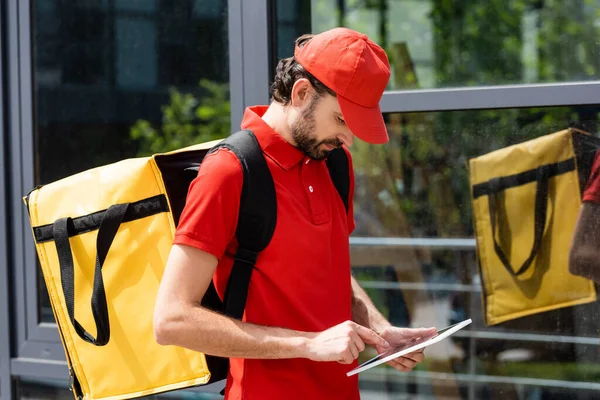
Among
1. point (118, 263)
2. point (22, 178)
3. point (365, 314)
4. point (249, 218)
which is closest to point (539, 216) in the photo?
point (365, 314)

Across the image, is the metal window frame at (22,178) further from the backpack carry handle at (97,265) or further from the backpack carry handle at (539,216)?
the backpack carry handle at (539,216)

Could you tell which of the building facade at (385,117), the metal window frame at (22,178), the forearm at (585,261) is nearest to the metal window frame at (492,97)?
the building facade at (385,117)

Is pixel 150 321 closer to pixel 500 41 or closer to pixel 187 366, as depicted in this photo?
pixel 187 366

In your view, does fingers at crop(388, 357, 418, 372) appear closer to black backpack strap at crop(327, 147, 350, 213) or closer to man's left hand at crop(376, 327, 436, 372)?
man's left hand at crop(376, 327, 436, 372)

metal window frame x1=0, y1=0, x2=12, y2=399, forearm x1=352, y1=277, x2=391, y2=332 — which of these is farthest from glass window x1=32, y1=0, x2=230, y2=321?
forearm x1=352, y1=277, x2=391, y2=332

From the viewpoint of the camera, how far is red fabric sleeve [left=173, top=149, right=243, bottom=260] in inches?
69.7

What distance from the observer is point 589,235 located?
8.39 feet

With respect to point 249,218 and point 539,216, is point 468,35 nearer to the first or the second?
point 539,216

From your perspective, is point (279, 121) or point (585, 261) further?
point (585, 261)

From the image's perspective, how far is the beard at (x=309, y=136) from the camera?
74.6 inches

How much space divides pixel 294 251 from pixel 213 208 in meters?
0.22

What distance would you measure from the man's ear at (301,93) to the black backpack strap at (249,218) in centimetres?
13

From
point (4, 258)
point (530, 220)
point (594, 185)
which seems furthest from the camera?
point (4, 258)

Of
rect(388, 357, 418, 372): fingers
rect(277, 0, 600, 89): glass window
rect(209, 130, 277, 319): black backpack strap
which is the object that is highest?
rect(277, 0, 600, 89): glass window
